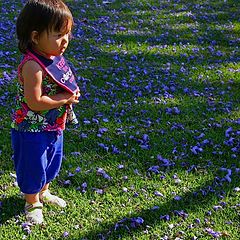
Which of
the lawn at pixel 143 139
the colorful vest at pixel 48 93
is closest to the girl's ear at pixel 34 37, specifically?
the colorful vest at pixel 48 93

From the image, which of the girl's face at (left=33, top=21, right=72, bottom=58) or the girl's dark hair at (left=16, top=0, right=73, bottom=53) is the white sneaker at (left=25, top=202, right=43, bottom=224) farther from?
the girl's dark hair at (left=16, top=0, right=73, bottom=53)

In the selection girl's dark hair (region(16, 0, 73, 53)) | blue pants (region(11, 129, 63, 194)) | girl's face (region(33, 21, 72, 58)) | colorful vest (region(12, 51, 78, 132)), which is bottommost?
blue pants (region(11, 129, 63, 194))

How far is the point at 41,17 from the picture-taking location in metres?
3.57

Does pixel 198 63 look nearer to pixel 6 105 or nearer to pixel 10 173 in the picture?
pixel 6 105

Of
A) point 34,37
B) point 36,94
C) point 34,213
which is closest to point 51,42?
point 34,37

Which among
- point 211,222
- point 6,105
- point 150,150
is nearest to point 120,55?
point 6,105

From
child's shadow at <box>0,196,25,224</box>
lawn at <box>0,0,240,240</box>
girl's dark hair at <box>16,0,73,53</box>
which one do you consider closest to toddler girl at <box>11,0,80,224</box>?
girl's dark hair at <box>16,0,73,53</box>

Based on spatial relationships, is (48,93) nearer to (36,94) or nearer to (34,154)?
(36,94)

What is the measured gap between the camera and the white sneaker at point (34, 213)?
4.43m

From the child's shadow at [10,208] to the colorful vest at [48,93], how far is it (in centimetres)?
104

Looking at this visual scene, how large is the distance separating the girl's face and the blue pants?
0.74 metres

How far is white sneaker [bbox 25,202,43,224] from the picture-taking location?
443cm

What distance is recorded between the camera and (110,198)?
487cm

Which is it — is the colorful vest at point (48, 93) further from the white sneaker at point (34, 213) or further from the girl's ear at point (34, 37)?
the white sneaker at point (34, 213)
